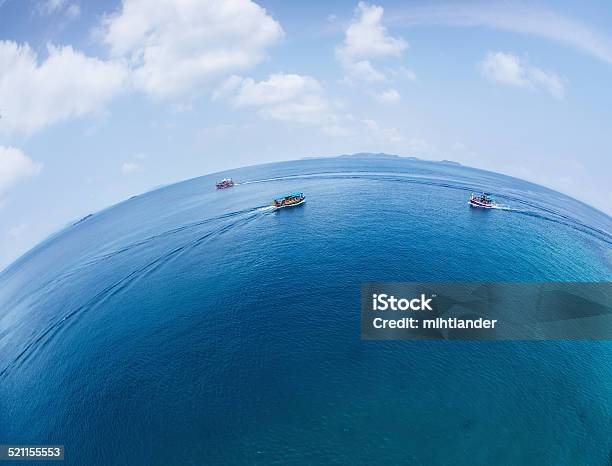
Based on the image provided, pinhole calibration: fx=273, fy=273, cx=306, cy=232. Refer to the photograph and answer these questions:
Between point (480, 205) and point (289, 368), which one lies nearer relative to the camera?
point (289, 368)

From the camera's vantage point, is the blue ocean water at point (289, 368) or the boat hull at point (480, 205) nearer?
the blue ocean water at point (289, 368)

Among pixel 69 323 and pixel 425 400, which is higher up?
pixel 69 323

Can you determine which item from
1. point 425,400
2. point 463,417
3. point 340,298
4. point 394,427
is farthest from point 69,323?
point 463,417

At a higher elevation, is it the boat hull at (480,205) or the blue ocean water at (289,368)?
the boat hull at (480,205)

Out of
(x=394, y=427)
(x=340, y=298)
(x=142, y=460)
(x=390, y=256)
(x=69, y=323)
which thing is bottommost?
(x=142, y=460)

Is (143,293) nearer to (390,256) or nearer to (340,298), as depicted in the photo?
(340,298)

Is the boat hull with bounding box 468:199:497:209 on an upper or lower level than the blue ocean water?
upper

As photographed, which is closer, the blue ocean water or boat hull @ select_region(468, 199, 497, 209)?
the blue ocean water

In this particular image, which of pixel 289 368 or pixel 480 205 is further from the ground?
pixel 480 205
